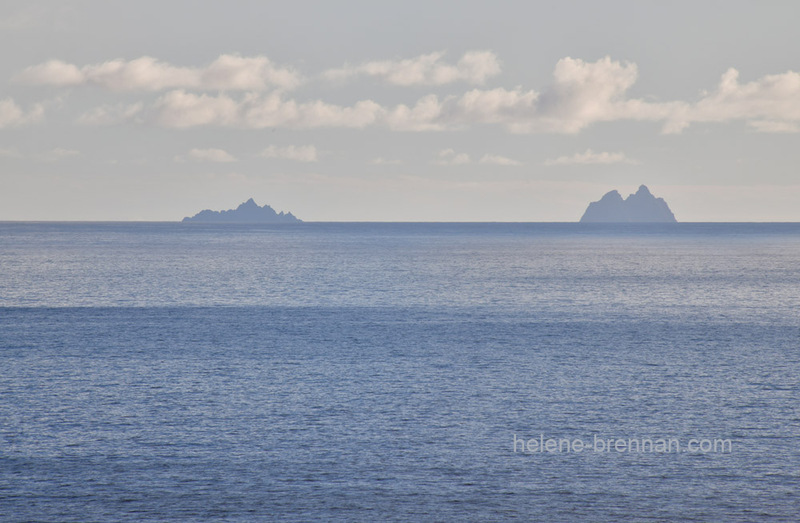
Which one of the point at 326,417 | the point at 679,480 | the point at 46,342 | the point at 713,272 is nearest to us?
the point at 679,480

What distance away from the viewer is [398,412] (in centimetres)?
4703

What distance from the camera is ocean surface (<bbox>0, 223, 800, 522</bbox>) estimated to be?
34.2 meters

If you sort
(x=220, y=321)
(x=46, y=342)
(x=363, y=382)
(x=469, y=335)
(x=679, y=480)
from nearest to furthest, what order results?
(x=679, y=480) → (x=363, y=382) → (x=46, y=342) → (x=469, y=335) → (x=220, y=321)

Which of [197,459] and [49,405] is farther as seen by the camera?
[49,405]

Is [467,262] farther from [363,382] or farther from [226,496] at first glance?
[226,496]

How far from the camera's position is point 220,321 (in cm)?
8562

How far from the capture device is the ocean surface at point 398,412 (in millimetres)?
34188

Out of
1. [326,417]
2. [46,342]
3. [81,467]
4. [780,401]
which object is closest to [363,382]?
[326,417]

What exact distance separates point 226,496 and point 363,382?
2125cm

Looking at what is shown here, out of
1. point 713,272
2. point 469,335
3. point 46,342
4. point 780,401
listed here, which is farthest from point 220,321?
point 713,272

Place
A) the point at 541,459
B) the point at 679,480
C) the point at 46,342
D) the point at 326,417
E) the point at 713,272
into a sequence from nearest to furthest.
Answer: the point at 679,480
the point at 541,459
the point at 326,417
the point at 46,342
the point at 713,272

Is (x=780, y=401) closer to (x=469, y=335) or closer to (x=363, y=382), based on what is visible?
(x=363, y=382)

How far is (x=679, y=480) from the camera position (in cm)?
3669

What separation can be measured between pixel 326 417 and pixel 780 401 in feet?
83.9
